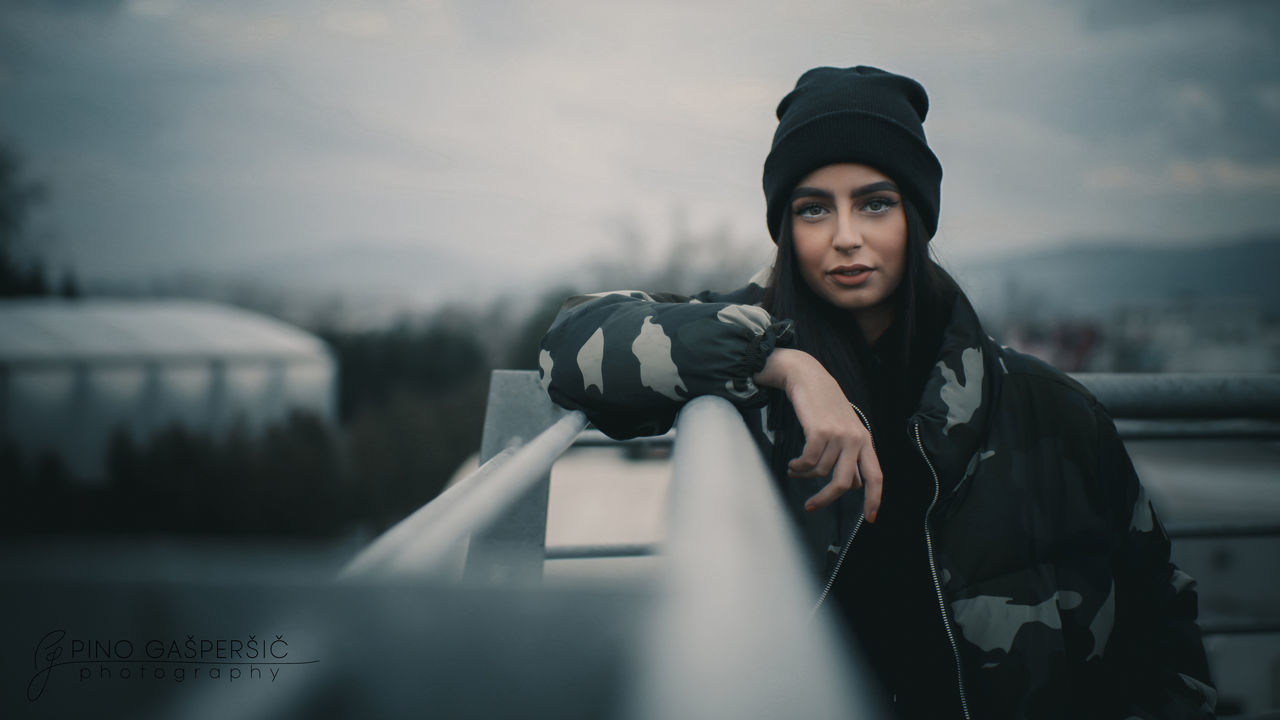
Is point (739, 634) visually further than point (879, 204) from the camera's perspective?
No

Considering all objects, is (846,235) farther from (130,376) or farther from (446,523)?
(130,376)

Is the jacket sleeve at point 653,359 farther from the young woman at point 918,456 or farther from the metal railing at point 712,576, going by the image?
the metal railing at point 712,576

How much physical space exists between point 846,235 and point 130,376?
69.3 feet

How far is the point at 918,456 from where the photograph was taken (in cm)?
140

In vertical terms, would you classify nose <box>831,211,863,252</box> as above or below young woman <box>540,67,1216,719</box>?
above

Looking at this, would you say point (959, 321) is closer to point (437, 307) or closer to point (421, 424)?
point (421, 424)

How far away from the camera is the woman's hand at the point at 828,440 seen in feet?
3.08

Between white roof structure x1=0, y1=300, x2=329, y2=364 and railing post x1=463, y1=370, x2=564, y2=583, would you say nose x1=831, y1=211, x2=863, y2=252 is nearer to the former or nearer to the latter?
railing post x1=463, y1=370, x2=564, y2=583

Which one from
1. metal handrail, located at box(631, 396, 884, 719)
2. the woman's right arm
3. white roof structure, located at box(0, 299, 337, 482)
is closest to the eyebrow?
the woman's right arm

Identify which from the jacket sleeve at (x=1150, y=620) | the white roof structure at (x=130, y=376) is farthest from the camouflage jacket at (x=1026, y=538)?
the white roof structure at (x=130, y=376)

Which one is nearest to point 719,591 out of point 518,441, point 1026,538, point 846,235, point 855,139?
point 518,441

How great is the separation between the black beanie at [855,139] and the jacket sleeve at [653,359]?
52 centimetres

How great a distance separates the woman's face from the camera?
147 centimetres

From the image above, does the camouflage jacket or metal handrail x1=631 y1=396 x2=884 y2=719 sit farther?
the camouflage jacket
